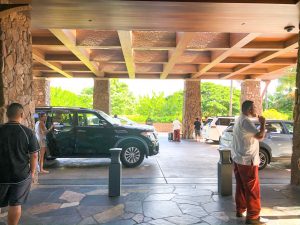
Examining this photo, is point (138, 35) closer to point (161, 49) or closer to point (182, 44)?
point (161, 49)

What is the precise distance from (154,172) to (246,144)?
4.73m

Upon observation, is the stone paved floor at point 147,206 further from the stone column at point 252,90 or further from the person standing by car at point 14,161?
the stone column at point 252,90

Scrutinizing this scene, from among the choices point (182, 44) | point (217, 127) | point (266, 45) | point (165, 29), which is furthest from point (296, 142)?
point (217, 127)

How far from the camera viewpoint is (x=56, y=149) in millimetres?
10328

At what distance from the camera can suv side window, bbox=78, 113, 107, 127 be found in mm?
10578

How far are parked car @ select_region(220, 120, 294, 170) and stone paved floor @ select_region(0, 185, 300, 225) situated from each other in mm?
2928

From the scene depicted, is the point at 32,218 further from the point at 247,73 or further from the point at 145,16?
the point at 247,73

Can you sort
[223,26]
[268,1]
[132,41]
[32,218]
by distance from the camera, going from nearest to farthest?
1. [32,218]
2. [268,1]
3. [223,26]
4. [132,41]

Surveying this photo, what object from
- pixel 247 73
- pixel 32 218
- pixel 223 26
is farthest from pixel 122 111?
pixel 32 218

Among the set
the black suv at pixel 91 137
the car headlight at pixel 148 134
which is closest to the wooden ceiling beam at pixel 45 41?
the black suv at pixel 91 137

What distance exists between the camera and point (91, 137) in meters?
10.4

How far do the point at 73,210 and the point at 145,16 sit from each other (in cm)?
465

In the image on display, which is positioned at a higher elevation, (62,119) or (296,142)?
(62,119)

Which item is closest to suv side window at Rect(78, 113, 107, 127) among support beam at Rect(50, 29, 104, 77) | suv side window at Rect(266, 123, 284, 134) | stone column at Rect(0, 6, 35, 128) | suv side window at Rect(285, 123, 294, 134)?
support beam at Rect(50, 29, 104, 77)
